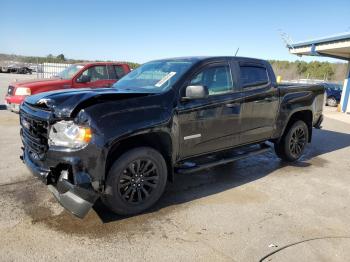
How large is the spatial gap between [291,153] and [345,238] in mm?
3083

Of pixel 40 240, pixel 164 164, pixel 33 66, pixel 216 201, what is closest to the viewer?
pixel 40 240

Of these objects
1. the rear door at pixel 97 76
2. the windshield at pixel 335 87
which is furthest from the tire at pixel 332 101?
the rear door at pixel 97 76

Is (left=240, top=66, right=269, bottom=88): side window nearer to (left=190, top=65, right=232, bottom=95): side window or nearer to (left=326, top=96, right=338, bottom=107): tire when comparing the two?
(left=190, top=65, right=232, bottom=95): side window

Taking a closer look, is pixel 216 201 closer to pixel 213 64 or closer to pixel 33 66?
pixel 213 64

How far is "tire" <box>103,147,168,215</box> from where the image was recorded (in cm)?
395

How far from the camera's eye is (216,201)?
4.82m

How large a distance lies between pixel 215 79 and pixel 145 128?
1591 mm

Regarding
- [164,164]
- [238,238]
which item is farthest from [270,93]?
[238,238]

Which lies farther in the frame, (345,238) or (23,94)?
(23,94)

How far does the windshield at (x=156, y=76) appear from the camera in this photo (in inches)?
183

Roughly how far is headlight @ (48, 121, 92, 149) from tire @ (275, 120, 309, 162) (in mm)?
4243

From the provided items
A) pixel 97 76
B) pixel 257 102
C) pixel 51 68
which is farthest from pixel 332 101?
pixel 257 102

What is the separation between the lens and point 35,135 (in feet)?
13.4

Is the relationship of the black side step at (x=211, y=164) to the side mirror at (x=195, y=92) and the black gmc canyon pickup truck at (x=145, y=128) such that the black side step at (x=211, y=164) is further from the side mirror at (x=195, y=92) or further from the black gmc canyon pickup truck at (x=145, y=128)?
the side mirror at (x=195, y=92)
